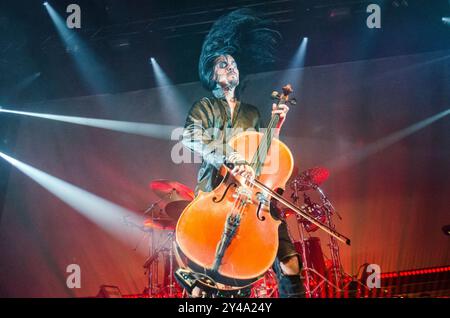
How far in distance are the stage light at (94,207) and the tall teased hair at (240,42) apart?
7.64ft

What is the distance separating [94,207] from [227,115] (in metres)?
2.81

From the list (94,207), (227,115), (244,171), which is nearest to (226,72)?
(227,115)

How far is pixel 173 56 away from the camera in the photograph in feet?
19.8

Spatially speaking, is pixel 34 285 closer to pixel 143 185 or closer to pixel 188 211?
pixel 143 185

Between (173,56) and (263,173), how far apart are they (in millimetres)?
3305

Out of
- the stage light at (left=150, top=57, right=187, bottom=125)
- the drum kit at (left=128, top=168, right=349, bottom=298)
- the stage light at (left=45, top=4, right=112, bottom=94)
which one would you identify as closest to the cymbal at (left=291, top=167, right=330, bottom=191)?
the drum kit at (left=128, top=168, right=349, bottom=298)

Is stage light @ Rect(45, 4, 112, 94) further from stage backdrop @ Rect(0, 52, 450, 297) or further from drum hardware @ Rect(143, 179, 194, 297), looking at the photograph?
drum hardware @ Rect(143, 179, 194, 297)

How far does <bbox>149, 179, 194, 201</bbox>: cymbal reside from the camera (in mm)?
4936

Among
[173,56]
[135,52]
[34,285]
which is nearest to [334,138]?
[173,56]

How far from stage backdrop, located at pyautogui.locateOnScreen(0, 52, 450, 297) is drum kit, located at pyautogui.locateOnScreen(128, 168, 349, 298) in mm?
171

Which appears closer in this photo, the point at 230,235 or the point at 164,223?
the point at 230,235

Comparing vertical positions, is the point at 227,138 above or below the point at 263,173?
above

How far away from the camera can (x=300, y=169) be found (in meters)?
5.34

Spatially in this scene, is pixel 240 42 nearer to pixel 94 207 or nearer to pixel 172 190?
pixel 172 190
